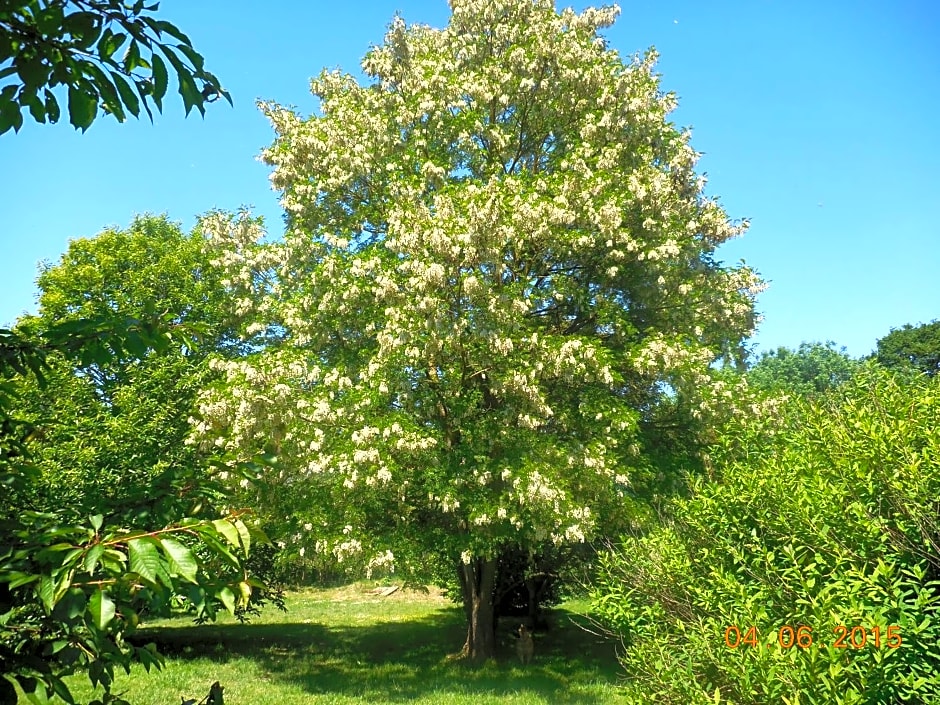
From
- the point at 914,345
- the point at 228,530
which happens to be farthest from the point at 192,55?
the point at 914,345

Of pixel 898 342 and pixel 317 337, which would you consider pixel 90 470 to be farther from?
pixel 898 342

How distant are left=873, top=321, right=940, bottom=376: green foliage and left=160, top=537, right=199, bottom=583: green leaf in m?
76.0

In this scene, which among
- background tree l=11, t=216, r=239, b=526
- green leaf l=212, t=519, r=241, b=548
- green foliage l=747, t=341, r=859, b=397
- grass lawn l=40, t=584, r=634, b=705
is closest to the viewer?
green leaf l=212, t=519, r=241, b=548

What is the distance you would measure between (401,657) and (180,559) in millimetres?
19755

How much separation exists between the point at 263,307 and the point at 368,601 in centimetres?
2696

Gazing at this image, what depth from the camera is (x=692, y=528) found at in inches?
304

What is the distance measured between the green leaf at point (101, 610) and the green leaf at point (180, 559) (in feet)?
0.73

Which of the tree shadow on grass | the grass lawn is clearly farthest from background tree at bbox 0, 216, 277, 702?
the tree shadow on grass

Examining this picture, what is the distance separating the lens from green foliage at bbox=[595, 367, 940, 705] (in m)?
4.75

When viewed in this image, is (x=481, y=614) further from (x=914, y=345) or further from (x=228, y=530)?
(x=914, y=345)

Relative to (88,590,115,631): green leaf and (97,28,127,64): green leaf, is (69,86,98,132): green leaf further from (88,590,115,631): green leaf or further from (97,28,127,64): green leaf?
(88,590,115,631): green leaf
